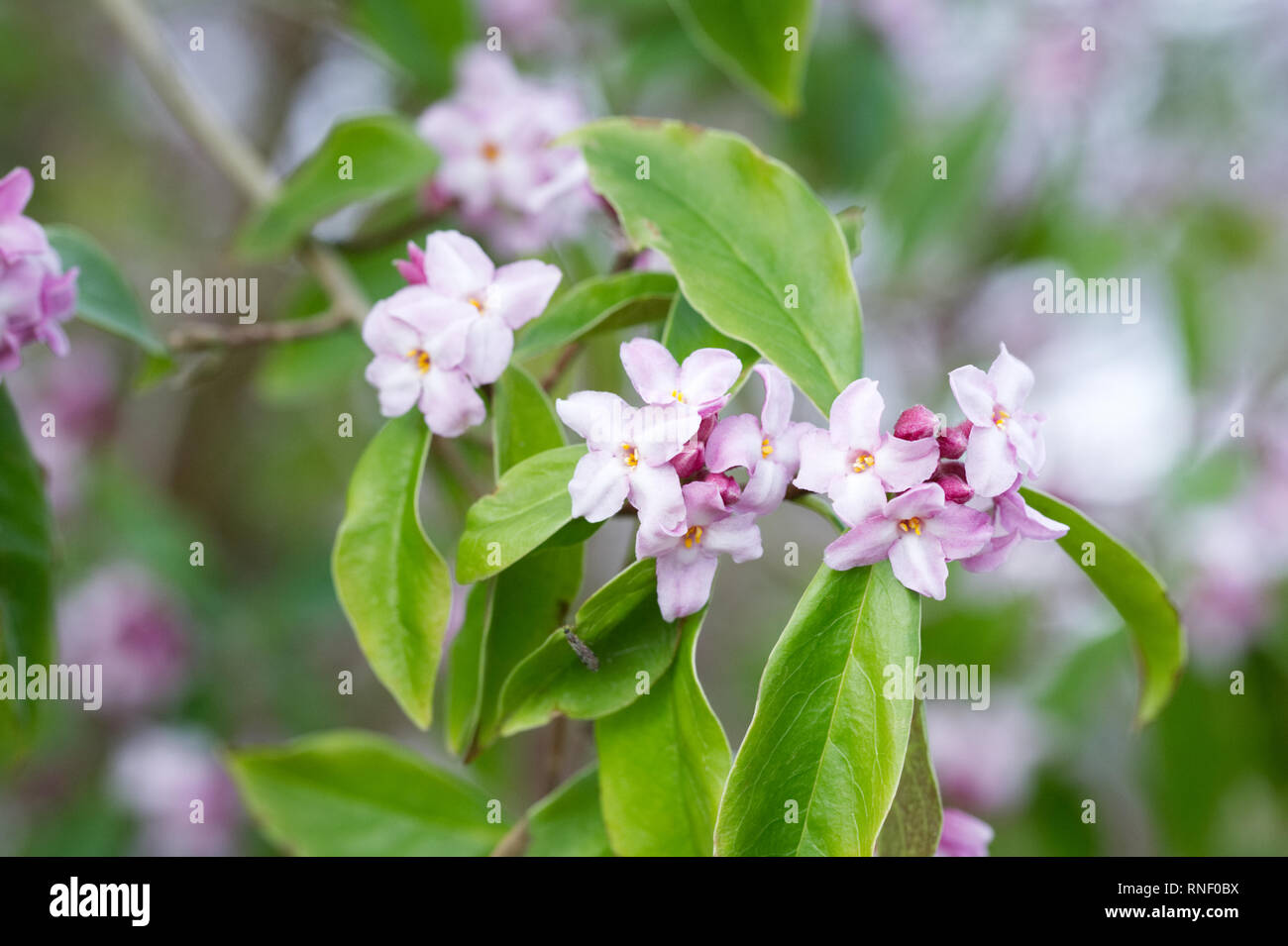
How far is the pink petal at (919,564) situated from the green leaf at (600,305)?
0.30m

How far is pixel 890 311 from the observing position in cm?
251

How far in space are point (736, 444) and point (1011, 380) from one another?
0.62 ft

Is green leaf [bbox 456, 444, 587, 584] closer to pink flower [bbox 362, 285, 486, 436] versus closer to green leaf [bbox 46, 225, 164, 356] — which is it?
pink flower [bbox 362, 285, 486, 436]

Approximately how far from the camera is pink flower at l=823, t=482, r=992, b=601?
651 millimetres

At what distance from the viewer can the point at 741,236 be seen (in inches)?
32.1

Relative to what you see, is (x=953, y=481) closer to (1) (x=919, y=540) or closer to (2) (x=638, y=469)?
(1) (x=919, y=540)

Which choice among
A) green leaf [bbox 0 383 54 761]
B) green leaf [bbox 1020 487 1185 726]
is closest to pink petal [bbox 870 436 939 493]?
green leaf [bbox 1020 487 1185 726]

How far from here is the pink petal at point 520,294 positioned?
78 cm

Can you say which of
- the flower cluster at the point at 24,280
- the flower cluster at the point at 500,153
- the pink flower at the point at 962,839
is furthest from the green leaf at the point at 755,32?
the pink flower at the point at 962,839

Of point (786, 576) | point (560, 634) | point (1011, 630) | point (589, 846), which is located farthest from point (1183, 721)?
point (560, 634)

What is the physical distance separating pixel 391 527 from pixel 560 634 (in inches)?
6.9

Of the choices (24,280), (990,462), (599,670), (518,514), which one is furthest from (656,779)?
(24,280)

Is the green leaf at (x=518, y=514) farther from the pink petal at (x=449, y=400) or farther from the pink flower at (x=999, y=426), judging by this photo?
the pink flower at (x=999, y=426)
